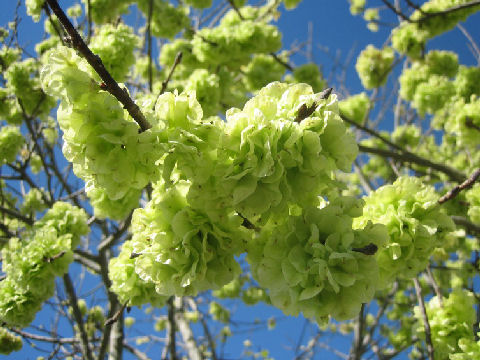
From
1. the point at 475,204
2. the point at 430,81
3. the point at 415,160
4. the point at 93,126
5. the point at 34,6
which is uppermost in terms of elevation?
the point at 430,81

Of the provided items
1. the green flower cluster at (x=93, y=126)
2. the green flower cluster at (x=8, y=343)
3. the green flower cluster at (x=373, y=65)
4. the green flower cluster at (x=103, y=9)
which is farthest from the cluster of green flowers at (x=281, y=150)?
the green flower cluster at (x=373, y=65)

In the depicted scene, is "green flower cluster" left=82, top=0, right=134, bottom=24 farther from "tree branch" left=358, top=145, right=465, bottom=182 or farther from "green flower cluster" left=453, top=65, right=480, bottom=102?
"green flower cluster" left=453, top=65, right=480, bottom=102

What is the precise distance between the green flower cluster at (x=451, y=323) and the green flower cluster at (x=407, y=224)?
1.39 m

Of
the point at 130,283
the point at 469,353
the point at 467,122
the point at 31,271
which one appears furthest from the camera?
the point at 467,122

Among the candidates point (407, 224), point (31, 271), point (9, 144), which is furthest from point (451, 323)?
point (9, 144)

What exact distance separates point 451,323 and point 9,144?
511cm

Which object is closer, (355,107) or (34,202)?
(34,202)

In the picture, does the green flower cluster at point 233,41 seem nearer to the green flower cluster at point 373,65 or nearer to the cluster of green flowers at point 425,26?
the green flower cluster at point 373,65

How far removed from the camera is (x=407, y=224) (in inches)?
78.0

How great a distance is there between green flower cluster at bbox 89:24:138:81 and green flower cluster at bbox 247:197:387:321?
3.06m

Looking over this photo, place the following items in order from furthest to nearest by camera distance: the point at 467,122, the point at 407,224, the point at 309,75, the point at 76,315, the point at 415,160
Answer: the point at 309,75 → the point at 467,122 → the point at 76,315 → the point at 415,160 → the point at 407,224

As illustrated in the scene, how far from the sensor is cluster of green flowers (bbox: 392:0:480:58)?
5375 mm

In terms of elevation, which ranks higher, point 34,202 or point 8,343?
point 34,202

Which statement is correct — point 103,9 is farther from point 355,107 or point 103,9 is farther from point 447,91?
point 447,91
